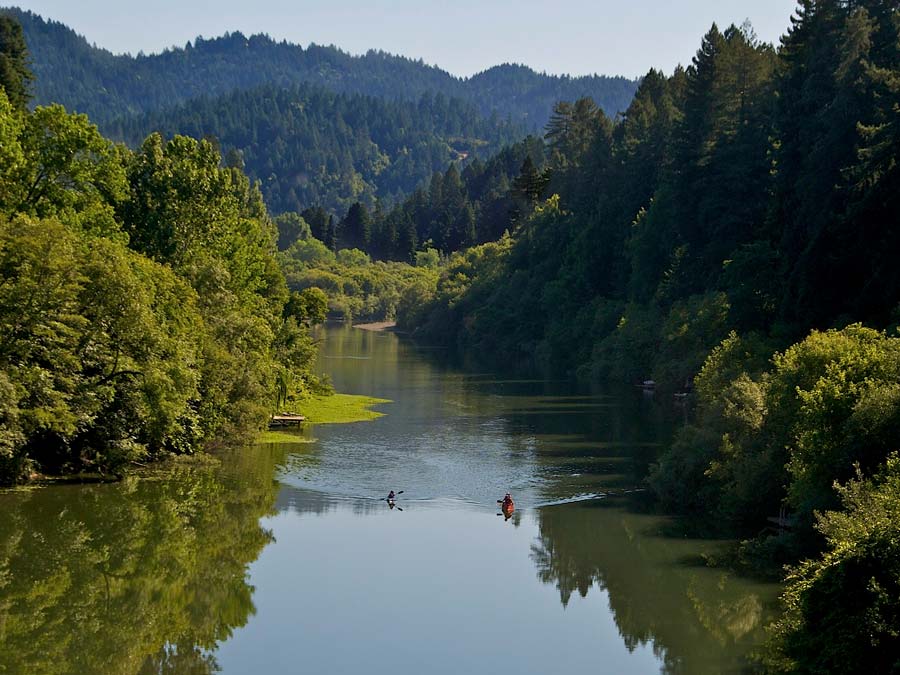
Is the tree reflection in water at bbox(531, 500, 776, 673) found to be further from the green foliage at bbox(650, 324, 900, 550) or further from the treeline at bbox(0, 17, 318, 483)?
the treeline at bbox(0, 17, 318, 483)

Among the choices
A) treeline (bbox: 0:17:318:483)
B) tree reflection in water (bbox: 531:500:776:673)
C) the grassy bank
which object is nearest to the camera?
tree reflection in water (bbox: 531:500:776:673)

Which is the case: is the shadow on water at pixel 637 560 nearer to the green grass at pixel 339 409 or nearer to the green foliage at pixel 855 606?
the green foliage at pixel 855 606

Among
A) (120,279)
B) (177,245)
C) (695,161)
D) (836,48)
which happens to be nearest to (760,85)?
(695,161)

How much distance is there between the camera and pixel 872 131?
53.5 meters

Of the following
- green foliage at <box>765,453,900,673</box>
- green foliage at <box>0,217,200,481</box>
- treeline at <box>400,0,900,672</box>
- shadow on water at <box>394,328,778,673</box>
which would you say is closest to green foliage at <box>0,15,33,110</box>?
green foliage at <box>0,217,200,481</box>

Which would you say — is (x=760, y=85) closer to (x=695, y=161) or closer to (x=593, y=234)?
(x=695, y=161)

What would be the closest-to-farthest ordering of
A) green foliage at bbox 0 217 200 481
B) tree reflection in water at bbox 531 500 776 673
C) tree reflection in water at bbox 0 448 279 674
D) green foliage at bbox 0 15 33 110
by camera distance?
tree reflection in water at bbox 0 448 279 674 < tree reflection in water at bbox 531 500 776 673 < green foliage at bbox 0 217 200 481 < green foliage at bbox 0 15 33 110

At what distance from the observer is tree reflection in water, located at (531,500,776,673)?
31328mm

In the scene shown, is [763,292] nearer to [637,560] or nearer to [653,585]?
[637,560]

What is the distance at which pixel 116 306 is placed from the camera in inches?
1810

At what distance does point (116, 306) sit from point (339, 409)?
94.0 feet

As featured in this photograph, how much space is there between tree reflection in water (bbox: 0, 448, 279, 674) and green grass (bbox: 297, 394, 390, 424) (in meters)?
18.5

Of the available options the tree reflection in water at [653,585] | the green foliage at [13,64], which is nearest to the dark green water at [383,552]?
the tree reflection in water at [653,585]

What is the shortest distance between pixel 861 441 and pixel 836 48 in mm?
38887
